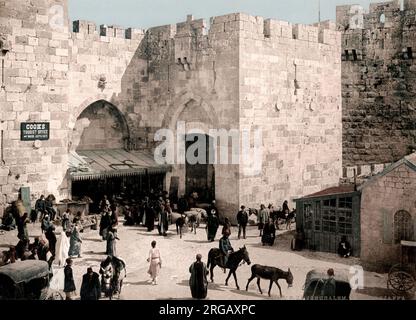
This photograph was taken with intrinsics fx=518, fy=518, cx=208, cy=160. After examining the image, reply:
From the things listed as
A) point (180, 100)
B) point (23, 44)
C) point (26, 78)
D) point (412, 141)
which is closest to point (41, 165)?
point (26, 78)

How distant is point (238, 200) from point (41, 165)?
22.8 ft

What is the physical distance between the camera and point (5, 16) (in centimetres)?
1652

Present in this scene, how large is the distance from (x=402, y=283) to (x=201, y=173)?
10.6 meters

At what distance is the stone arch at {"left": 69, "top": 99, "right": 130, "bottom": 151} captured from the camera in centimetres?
2016

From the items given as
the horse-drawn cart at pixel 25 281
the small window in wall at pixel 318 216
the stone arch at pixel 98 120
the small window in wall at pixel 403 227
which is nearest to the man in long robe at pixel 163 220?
the small window in wall at pixel 318 216

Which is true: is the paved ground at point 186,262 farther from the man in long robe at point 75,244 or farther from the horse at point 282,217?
the horse at point 282,217

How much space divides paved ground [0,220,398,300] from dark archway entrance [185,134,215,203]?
296 cm

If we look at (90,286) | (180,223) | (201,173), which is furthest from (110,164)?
(90,286)

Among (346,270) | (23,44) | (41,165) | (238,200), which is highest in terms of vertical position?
(23,44)

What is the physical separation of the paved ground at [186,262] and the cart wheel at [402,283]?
0.73ft

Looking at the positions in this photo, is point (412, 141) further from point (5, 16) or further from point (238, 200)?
point (5, 16)

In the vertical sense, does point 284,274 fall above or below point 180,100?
below

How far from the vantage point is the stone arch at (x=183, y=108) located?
19.5 metres

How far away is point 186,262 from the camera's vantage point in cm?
1391
